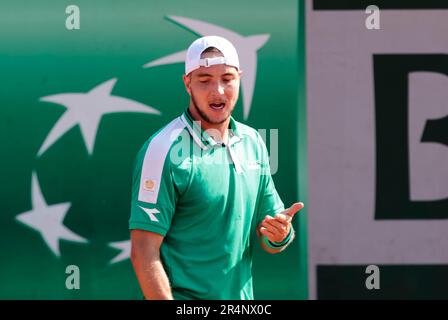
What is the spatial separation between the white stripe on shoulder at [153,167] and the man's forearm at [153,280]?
23cm

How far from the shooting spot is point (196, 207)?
10.8 feet

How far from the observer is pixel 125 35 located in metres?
5.19

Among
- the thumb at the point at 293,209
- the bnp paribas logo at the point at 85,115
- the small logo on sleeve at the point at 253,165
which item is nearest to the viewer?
the thumb at the point at 293,209

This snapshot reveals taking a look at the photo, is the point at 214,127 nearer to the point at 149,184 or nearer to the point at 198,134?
the point at 198,134

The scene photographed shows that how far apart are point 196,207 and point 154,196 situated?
0.16m

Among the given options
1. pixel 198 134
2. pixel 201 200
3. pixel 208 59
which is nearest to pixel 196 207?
pixel 201 200

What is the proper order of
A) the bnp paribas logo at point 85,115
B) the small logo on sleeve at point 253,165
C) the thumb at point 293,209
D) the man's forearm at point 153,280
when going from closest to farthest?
the man's forearm at point 153,280, the thumb at point 293,209, the small logo on sleeve at point 253,165, the bnp paribas logo at point 85,115

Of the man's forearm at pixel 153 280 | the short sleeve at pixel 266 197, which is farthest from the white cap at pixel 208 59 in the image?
the man's forearm at pixel 153 280

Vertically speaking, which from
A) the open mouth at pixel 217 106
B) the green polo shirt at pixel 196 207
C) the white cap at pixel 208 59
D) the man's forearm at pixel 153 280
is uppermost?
the white cap at pixel 208 59

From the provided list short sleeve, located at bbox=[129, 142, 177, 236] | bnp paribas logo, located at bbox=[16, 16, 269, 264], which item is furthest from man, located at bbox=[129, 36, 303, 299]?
bnp paribas logo, located at bbox=[16, 16, 269, 264]

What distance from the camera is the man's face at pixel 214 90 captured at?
3.33 metres

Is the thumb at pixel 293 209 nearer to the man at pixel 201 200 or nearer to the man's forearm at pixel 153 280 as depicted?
the man at pixel 201 200
